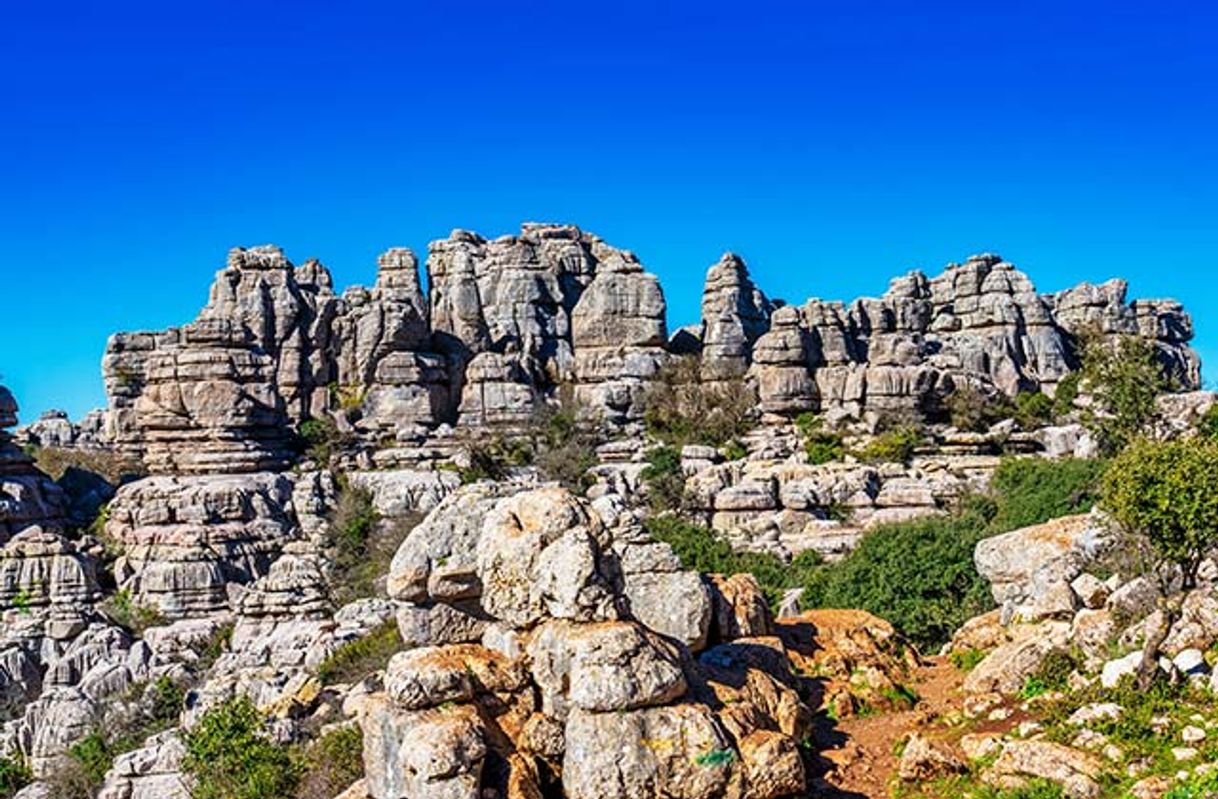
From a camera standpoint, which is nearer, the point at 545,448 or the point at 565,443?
the point at 565,443

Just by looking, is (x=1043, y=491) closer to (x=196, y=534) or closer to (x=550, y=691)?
(x=550, y=691)

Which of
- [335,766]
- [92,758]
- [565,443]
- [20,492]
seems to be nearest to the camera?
[335,766]

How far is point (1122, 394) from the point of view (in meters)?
33.2

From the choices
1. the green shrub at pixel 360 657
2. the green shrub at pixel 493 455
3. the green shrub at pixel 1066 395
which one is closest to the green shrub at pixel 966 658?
the green shrub at pixel 360 657

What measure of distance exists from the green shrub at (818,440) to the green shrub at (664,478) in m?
4.80

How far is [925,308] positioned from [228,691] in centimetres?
4522

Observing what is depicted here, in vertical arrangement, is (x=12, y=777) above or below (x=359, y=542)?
below

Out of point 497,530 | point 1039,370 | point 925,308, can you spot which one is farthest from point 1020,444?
point 497,530

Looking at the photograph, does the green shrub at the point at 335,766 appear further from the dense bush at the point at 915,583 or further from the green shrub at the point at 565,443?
the green shrub at the point at 565,443

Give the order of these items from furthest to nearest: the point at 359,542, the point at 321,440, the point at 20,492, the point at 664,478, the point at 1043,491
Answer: the point at 321,440
the point at 664,478
the point at 359,542
the point at 20,492
the point at 1043,491

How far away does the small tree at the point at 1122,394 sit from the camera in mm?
32625

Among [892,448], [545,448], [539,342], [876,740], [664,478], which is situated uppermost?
[539,342]

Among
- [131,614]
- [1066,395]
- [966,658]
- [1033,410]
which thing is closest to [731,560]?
[966,658]

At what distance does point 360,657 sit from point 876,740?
10.6 meters
